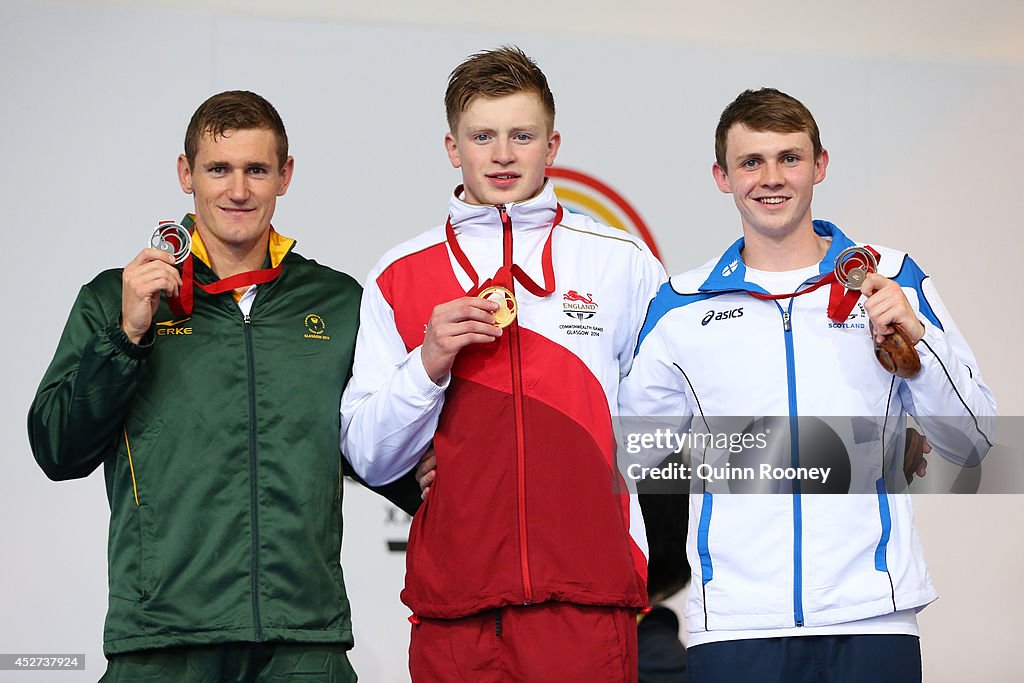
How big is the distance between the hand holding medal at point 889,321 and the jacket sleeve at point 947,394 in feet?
0.11

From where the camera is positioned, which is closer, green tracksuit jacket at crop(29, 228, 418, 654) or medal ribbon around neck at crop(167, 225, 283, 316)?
green tracksuit jacket at crop(29, 228, 418, 654)

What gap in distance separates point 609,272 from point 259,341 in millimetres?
673

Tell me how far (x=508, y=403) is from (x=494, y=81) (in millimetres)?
605

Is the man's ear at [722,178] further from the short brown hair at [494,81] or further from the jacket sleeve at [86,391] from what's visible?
the jacket sleeve at [86,391]

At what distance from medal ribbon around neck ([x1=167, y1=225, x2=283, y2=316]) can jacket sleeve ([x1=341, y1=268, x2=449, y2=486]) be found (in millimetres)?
205

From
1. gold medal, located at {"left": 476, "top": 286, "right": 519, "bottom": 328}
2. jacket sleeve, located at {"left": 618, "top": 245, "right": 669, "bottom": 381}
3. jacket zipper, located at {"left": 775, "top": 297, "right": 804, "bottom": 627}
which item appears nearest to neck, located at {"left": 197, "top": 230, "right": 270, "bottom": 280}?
gold medal, located at {"left": 476, "top": 286, "right": 519, "bottom": 328}

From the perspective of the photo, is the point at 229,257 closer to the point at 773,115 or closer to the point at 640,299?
the point at 640,299

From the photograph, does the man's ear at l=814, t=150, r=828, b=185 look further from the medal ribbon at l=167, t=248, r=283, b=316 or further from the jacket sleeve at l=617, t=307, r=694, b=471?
the medal ribbon at l=167, t=248, r=283, b=316

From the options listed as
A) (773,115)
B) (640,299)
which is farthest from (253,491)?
(773,115)

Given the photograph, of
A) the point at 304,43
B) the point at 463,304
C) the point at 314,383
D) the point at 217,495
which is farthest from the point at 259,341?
the point at 304,43

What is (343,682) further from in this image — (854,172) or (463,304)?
(854,172)

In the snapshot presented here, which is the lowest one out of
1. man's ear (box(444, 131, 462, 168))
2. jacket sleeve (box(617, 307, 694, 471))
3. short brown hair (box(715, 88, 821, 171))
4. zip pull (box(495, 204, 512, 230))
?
jacket sleeve (box(617, 307, 694, 471))

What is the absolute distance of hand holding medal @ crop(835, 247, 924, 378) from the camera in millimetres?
1911

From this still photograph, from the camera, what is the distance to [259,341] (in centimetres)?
218
